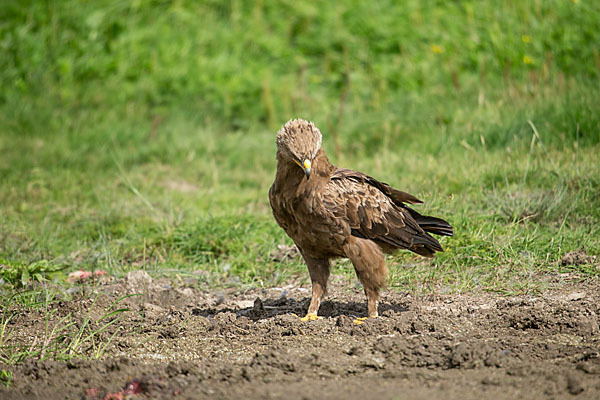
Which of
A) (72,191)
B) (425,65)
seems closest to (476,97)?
(425,65)

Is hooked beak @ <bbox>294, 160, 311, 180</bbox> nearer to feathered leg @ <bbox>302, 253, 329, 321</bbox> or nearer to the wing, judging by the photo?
the wing

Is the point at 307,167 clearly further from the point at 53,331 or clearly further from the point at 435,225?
the point at 53,331

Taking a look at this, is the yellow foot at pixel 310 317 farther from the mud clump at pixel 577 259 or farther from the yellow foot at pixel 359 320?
the mud clump at pixel 577 259

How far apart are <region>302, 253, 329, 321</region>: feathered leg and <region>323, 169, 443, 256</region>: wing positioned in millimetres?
341

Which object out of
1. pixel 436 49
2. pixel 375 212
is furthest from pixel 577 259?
pixel 436 49

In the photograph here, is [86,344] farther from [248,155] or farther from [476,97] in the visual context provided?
[476,97]

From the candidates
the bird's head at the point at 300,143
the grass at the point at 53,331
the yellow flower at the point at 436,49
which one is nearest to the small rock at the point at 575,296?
the bird's head at the point at 300,143

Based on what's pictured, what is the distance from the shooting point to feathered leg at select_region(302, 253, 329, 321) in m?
4.52

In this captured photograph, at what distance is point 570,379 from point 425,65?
24.6 feet

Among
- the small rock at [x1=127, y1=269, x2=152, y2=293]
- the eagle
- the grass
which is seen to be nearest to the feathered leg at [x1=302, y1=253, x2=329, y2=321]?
the eagle

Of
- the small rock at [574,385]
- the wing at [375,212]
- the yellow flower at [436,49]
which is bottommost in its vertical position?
the small rock at [574,385]

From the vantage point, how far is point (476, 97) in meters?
8.52

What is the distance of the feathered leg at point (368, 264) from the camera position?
4.29 metres

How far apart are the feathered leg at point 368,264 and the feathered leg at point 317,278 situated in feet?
0.97
